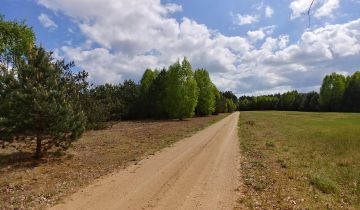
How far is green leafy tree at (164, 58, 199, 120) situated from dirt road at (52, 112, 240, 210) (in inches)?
1751

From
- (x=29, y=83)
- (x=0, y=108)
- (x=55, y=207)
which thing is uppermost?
(x=29, y=83)

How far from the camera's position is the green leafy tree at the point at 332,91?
348 feet

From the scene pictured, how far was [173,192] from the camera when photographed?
10289 mm

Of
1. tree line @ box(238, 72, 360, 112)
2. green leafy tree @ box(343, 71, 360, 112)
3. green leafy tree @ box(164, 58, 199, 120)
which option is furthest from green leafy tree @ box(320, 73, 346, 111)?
green leafy tree @ box(164, 58, 199, 120)

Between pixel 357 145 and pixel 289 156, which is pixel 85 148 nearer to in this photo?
pixel 289 156

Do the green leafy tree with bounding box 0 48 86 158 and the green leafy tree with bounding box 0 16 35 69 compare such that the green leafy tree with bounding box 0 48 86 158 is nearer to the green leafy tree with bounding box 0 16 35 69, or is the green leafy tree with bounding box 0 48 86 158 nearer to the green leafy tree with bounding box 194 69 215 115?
the green leafy tree with bounding box 0 16 35 69

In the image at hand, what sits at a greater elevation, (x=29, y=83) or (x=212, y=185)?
(x=29, y=83)

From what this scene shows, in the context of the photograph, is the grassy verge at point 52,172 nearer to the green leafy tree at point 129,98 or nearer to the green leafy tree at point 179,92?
the green leafy tree at point 179,92

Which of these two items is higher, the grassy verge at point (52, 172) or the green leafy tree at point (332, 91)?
the green leafy tree at point (332, 91)

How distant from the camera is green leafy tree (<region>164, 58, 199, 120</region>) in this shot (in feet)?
201

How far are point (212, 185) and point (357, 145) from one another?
15.3 metres

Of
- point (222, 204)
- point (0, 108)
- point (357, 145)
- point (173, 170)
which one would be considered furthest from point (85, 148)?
point (357, 145)

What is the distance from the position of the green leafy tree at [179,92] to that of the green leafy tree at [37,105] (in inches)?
1762

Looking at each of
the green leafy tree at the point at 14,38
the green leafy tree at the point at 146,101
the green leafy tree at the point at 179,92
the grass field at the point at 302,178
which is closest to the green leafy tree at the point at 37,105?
the grass field at the point at 302,178
